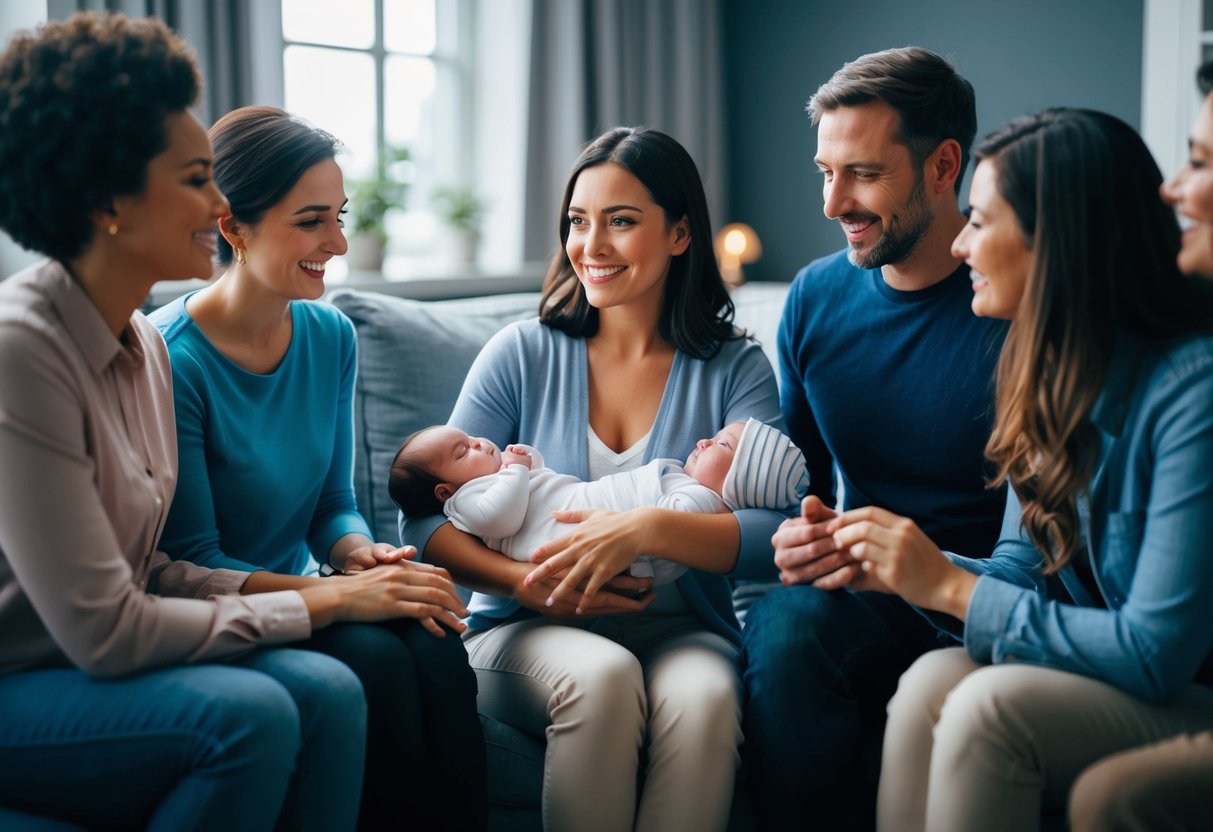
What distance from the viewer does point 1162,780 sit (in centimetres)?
127

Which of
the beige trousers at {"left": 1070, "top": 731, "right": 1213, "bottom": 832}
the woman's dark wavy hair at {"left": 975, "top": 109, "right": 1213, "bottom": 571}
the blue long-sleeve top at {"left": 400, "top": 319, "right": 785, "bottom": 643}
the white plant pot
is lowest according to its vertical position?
the beige trousers at {"left": 1070, "top": 731, "right": 1213, "bottom": 832}

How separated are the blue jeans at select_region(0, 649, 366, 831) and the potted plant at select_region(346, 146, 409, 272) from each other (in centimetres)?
275

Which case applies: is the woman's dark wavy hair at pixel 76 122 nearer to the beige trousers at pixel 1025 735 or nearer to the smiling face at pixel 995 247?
the smiling face at pixel 995 247

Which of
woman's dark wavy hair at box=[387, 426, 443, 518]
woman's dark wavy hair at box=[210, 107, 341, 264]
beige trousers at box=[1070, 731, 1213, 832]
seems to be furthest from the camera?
woman's dark wavy hair at box=[387, 426, 443, 518]

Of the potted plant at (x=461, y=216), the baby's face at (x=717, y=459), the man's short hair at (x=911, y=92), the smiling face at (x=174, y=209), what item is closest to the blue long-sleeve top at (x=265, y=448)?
the smiling face at (x=174, y=209)

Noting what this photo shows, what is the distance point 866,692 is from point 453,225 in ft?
9.73

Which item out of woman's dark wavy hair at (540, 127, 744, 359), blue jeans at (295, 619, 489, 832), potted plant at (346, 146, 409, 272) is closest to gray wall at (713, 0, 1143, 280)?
potted plant at (346, 146, 409, 272)

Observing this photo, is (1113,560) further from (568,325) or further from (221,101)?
(221,101)

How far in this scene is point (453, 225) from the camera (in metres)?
4.34

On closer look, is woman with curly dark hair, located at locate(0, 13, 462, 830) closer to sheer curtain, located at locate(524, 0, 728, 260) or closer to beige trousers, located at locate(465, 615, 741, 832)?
beige trousers, located at locate(465, 615, 741, 832)

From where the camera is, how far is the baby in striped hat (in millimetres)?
1843

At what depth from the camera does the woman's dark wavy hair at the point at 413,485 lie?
→ 6.24 ft

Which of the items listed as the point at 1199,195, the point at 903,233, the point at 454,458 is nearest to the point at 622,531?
the point at 454,458

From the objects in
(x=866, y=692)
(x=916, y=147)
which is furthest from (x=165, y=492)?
(x=916, y=147)
